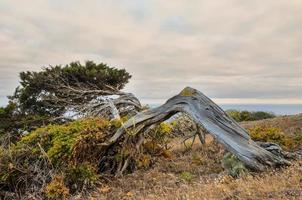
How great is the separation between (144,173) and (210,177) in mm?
2133

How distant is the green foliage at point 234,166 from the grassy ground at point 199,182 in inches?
7.4

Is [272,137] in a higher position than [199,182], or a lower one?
higher

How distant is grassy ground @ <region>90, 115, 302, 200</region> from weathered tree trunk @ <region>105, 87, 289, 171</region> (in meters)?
0.38

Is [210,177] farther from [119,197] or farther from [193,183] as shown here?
[119,197]

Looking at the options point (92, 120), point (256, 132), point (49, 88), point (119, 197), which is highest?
point (49, 88)

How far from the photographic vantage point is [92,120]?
11422 millimetres

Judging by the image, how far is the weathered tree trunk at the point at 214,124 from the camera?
8.77m

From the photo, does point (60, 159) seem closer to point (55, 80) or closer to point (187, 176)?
point (187, 176)

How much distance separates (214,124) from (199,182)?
1529mm

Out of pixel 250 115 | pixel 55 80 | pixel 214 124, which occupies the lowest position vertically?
pixel 214 124

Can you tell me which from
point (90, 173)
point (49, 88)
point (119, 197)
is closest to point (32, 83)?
point (49, 88)

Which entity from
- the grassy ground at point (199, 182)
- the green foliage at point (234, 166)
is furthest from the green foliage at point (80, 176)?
the green foliage at point (234, 166)

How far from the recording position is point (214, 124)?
369 inches

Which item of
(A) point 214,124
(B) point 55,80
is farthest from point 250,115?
(A) point 214,124
